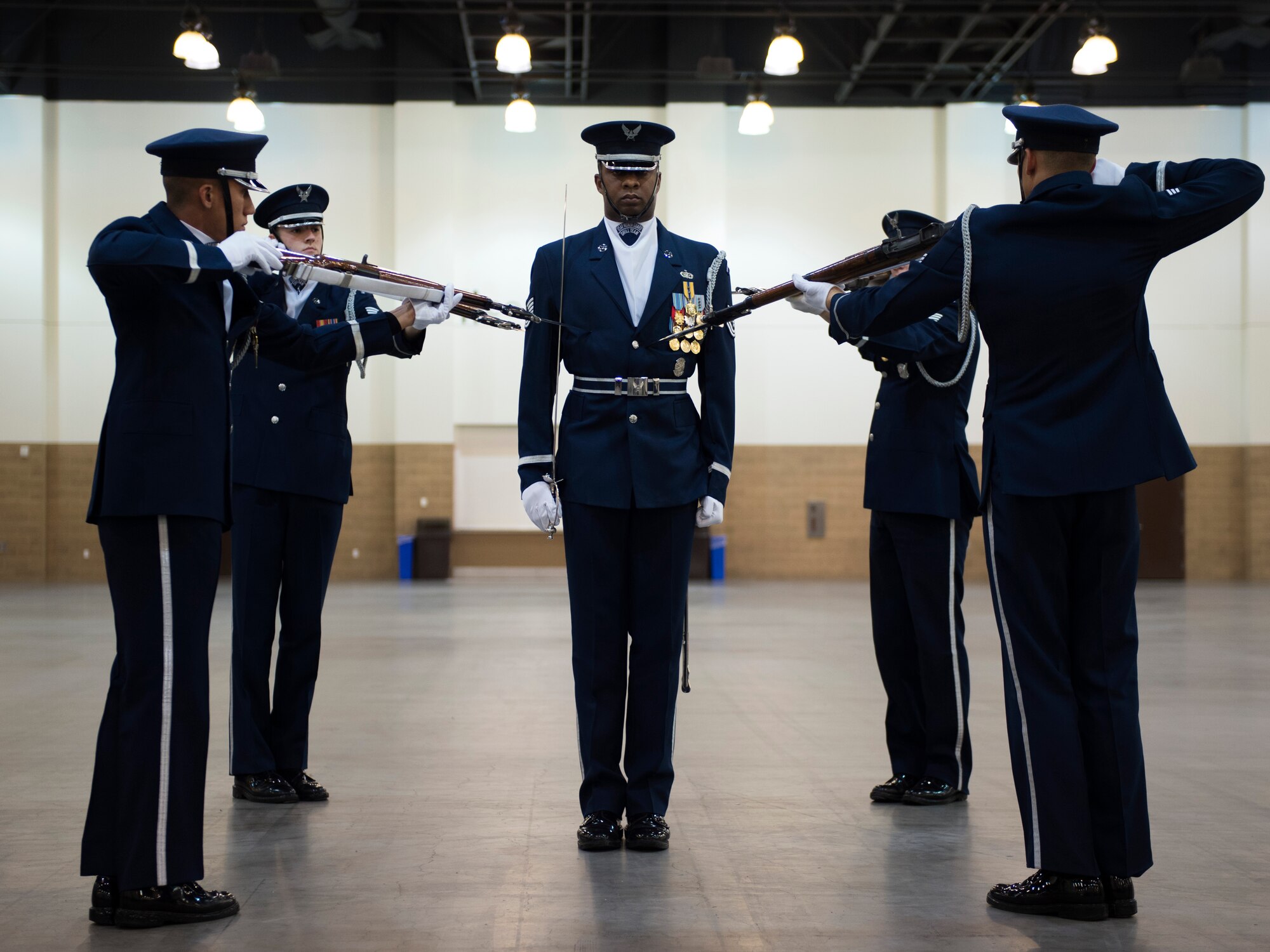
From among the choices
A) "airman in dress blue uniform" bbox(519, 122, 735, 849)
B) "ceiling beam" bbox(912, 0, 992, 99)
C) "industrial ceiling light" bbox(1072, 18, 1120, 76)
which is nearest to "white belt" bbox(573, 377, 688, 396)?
"airman in dress blue uniform" bbox(519, 122, 735, 849)

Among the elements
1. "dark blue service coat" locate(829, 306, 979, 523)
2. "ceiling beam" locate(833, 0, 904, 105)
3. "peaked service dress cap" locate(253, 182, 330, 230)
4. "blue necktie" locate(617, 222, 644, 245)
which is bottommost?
"dark blue service coat" locate(829, 306, 979, 523)

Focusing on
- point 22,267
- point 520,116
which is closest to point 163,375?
point 520,116

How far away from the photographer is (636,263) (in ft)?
11.1

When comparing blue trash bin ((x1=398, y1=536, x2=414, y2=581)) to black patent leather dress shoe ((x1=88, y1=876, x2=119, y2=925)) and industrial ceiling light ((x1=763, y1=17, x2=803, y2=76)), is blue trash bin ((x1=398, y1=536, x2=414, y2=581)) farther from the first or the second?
black patent leather dress shoe ((x1=88, y1=876, x2=119, y2=925))

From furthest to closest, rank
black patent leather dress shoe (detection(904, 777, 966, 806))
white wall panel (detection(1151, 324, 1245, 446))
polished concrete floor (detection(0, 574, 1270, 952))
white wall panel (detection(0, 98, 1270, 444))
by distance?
1. white wall panel (detection(1151, 324, 1245, 446))
2. white wall panel (detection(0, 98, 1270, 444))
3. black patent leather dress shoe (detection(904, 777, 966, 806))
4. polished concrete floor (detection(0, 574, 1270, 952))

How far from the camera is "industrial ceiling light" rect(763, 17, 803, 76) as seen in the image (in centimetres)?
1058

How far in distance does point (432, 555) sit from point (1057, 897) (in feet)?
36.2

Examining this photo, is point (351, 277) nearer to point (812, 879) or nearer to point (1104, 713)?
point (812, 879)

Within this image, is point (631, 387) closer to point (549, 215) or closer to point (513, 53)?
point (513, 53)

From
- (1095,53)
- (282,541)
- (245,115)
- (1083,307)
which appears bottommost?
(282,541)

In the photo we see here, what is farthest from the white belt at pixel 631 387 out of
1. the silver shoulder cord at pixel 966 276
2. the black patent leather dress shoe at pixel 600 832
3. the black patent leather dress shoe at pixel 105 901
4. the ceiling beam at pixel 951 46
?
the ceiling beam at pixel 951 46

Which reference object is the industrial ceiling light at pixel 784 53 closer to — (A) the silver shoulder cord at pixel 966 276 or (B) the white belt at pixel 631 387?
(A) the silver shoulder cord at pixel 966 276

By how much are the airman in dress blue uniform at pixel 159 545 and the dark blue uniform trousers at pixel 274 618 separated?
107cm

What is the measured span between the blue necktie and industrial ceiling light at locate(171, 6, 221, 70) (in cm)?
866
